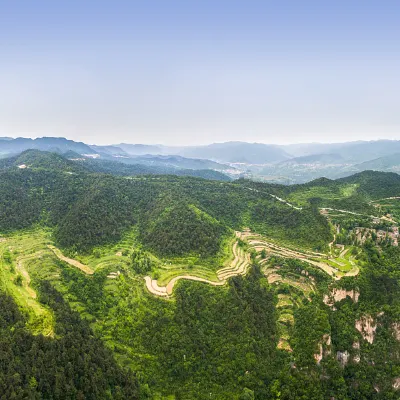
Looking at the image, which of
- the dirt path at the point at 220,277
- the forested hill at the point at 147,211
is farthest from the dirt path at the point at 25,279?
the dirt path at the point at 220,277

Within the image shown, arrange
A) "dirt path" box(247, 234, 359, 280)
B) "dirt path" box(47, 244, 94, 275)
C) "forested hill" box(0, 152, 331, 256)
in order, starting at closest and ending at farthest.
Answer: "dirt path" box(247, 234, 359, 280), "dirt path" box(47, 244, 94, 275), "forested hill" box(0, 152, 331, 256)

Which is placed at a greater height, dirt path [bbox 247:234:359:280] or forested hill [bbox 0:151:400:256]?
forested hill [bbox 0:151:400:256]

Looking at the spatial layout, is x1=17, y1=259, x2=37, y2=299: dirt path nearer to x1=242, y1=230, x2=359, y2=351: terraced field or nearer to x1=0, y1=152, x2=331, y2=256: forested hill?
x1=0, y1=152, x2=331, y2=256: forested hill

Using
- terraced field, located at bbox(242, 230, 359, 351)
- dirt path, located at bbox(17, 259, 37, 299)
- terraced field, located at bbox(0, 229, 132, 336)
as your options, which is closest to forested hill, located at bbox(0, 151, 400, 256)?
terraced field, located at bbox(0, 229, 132, 336)

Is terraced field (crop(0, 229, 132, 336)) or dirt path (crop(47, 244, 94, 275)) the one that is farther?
dirt path (crop(47, 244, 94, 275))

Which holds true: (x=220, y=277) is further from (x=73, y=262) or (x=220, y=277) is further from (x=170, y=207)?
(x=170, y=207)

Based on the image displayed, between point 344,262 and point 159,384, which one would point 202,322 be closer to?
point 159,384

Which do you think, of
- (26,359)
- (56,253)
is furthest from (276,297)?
(56,253)

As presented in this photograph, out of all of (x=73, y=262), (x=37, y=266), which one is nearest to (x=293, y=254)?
(x=73, y=262)
